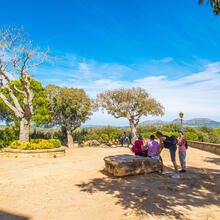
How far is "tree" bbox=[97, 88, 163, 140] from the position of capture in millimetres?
22969

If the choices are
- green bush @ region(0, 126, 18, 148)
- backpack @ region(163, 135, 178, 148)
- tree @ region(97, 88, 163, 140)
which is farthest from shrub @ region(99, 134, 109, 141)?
backpack @ region(163, 135, 178, 148)

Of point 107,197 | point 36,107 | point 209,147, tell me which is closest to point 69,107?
point 36,107

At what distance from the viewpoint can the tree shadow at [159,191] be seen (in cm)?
405

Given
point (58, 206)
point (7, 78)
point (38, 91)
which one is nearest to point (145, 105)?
point (38, 91)

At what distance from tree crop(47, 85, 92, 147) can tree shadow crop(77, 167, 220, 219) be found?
54.3ft

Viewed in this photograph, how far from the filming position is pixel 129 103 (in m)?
23.5

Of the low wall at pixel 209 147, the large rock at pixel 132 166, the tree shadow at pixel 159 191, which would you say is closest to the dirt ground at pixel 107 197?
the tree shadow at pixel 159 191

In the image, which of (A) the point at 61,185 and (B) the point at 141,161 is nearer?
(A) the point at 61,185

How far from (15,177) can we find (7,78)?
1010 cm

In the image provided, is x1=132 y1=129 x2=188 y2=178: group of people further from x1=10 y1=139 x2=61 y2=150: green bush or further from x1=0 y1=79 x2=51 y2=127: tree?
x1=0 y1=79 x2=51 y2=127: tree

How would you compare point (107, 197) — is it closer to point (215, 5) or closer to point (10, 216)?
point (10, 216)

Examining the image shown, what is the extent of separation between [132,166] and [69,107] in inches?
662

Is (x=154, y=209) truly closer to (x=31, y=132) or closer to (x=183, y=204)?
(x=183, y=204)

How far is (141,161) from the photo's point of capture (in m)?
6.74
